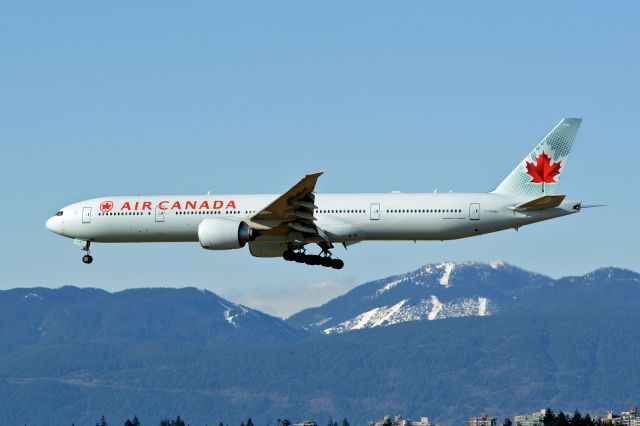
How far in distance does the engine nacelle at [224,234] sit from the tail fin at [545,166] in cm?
1586

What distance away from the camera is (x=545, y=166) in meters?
84.1

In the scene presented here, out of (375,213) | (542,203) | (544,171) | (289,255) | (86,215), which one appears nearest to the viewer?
(542,203)

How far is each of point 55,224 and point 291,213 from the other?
18804 millimetres

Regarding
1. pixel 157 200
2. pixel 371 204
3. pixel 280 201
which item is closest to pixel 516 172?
pixel 371 204

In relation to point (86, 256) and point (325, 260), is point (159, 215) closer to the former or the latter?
point (86, 256)

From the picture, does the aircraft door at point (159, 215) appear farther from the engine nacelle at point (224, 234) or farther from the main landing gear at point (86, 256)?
the main landing gear at point (86, 256)

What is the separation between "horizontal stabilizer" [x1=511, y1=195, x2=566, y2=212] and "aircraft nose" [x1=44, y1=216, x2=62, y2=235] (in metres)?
30.6

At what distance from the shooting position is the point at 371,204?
274 ft

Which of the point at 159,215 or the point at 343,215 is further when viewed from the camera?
the point at 159,215

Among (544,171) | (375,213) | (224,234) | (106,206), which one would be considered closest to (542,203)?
(544,171)

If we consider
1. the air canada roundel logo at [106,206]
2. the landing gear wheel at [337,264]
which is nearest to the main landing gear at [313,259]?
the landing gear wheel at [337,264]

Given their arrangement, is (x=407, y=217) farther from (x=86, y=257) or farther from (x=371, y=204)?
(x=86, y=257)

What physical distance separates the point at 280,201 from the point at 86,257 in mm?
17501

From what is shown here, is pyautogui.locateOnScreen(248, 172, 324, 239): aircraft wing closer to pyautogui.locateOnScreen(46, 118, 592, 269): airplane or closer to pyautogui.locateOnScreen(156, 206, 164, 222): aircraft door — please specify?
pyautogui.locateOnScreen(46, 118, 592, 269): airplane
